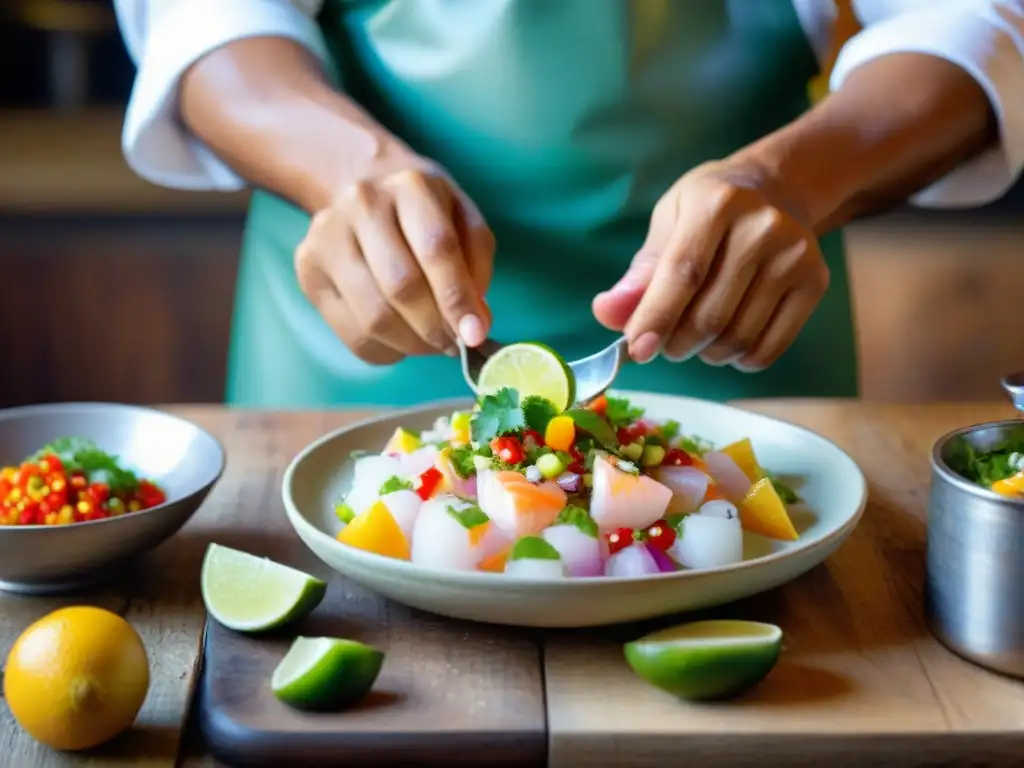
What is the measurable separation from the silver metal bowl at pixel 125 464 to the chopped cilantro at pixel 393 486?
16 cm

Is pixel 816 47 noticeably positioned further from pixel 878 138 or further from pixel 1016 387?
pixel 1016 387

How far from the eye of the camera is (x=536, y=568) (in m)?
0.88

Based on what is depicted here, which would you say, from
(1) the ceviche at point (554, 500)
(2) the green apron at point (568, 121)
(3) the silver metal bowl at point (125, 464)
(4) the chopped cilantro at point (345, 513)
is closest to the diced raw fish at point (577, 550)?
(1) the ceviche at point (554, 500)

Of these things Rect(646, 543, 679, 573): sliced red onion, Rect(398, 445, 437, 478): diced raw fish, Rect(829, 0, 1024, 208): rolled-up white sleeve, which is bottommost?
Rect(398, 445, 437, 478): diced raw fish

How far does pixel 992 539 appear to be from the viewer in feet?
2.76

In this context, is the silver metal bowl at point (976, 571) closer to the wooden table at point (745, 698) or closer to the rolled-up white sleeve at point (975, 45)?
the wooden table at point (745, 698)

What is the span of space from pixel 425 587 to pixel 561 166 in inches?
32.4

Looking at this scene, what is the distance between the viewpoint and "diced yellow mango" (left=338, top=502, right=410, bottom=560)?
94 centimetres

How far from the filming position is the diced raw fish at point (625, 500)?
93cm

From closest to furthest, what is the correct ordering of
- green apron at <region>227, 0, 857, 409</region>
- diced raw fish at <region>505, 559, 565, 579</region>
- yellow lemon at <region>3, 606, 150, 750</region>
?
1. yellow lemon at <region>3, 606, 150, 750</region>
2. diced raw fish at <region>505, 559, 565, 579</region>
3. green apron at <region>227, 0, 857, 409</region>

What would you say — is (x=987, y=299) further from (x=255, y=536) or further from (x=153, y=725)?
(x=153, y=725)

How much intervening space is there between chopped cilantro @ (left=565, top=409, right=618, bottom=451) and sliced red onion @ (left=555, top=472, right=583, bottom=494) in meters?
0.07

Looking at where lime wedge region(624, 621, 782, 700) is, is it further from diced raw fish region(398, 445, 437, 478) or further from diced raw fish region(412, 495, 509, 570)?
diced raw fish region(398, 445, 437, 478)

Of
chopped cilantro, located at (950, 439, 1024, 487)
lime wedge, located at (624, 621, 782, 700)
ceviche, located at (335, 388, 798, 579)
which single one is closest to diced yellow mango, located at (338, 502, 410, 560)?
ceviche, located at (335, 388, 798, 579)
